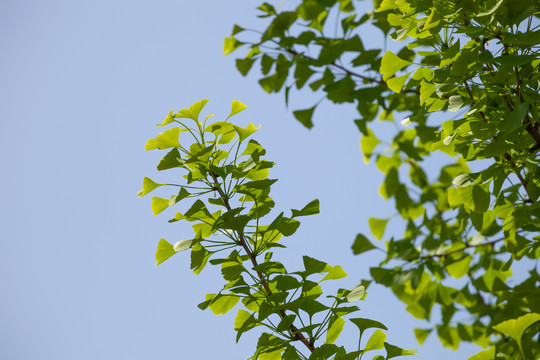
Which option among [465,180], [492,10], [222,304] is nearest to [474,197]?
[465,180]

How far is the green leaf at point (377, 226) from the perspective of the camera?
139 cm

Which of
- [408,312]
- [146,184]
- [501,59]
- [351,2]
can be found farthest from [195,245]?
[351,2]

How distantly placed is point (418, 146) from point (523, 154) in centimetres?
82

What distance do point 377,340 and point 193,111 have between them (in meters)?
0.35

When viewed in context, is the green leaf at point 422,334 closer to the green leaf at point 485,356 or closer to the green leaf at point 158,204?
the green leaf at point 485,356

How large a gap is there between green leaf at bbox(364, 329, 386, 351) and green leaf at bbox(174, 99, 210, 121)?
33 centimetres

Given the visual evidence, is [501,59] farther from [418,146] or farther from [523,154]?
[418,146]

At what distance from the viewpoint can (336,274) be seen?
2.26ft

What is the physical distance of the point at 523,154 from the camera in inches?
25.6

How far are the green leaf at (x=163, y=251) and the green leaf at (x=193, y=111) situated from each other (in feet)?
0.51

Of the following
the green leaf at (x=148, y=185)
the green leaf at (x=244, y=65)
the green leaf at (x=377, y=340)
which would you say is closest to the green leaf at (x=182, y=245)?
the green leaf at (x=148, y=185)

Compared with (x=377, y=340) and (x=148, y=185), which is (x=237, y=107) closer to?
(x=148, y=185)

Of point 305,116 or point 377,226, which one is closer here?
point 305,116

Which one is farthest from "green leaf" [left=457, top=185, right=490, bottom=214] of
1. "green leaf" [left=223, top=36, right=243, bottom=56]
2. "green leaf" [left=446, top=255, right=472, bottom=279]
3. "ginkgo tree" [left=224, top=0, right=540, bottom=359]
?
"green leaf" [left=223, top=36, right=243, bottom=56]
